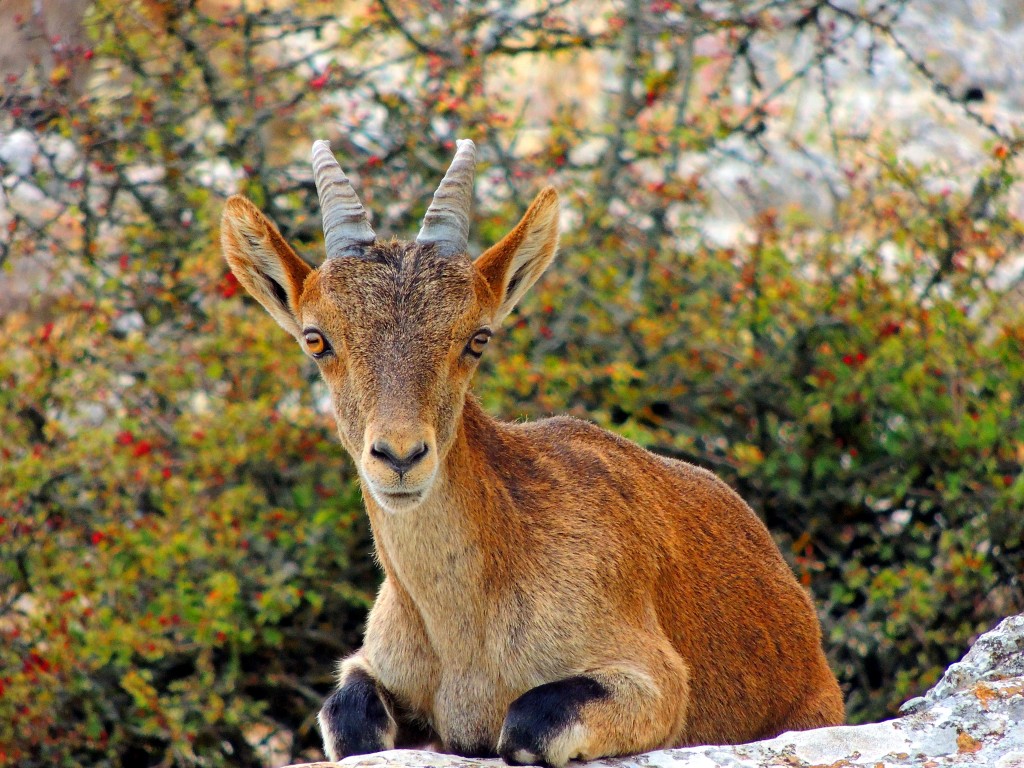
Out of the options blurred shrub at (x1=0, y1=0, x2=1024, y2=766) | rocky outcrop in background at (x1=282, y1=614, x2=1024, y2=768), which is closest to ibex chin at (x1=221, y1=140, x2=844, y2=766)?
rocky outcrop in background at (x1=282, y1=614, x2=1024, y2=768)

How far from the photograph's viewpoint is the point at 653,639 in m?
5.89

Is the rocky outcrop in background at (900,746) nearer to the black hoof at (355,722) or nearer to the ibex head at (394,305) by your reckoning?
the black hoof at (355,722)

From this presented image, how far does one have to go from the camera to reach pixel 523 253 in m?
6.23

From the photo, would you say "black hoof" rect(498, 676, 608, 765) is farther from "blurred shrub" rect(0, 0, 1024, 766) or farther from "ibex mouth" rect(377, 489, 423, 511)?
"blurred shrub" rect(0, 0, 1024, 766)

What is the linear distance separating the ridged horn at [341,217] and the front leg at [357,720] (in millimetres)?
1952

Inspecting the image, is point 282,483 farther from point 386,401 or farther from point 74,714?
point 386,401

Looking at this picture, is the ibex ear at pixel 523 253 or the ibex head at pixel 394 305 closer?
the ibex head at pixel 394 305

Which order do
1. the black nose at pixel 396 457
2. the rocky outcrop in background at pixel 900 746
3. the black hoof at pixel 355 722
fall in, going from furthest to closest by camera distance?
the black hoof at pixel 355 722
the black nose at pixel 396 457
the rocky outcrop in background at pixel 900 746

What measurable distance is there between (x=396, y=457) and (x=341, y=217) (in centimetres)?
141

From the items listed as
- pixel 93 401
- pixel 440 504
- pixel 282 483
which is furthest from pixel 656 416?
pixel 440 504

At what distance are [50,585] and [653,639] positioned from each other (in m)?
4.80

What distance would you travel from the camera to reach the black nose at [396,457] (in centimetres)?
505

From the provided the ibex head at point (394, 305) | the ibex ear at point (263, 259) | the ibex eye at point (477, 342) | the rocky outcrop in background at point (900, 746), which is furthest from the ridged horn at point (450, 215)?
the rocky outcrop in background at point (900, 746)

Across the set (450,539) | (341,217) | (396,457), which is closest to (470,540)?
(450,539)
